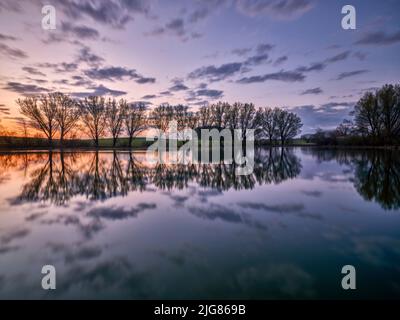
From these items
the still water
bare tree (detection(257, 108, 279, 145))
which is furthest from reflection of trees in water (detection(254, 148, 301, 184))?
bare tree (detection(257, 108, 279, 145))

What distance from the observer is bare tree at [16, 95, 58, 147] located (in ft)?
130

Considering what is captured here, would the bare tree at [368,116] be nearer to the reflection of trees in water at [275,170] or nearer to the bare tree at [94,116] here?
the reflection of trees in water at [275,170]

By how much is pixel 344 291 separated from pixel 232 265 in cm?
145

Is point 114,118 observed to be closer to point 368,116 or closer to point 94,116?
point 94,116

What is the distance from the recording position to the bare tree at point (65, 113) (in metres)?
42.0

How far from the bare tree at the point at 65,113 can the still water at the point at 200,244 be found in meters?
40.9

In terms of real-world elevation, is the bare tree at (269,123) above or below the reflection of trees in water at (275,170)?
above

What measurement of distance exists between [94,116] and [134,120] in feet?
27.1

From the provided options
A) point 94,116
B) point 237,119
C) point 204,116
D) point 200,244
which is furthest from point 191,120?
point 200,244

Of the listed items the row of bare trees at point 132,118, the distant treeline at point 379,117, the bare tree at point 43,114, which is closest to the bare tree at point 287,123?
the row of bare trees at point 132,118

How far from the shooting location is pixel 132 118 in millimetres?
48375

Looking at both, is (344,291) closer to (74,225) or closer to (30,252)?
(30,252)

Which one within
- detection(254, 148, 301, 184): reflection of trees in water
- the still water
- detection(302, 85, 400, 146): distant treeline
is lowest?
the still water

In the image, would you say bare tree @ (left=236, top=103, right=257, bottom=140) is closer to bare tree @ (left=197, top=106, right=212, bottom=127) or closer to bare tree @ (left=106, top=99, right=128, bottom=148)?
bare tree @ (left=197, top=106, right=212, bottom=127)
